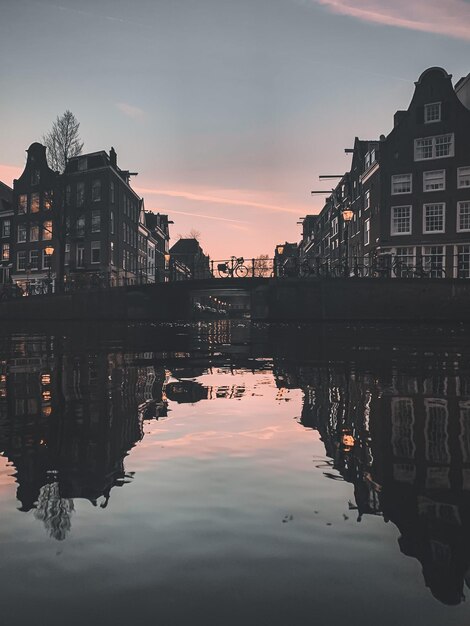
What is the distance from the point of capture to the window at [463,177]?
41281mm

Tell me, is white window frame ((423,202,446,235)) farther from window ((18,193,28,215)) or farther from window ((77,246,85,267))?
window ((18,193,28,215))

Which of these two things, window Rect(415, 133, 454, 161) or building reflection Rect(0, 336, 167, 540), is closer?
building reflection Rect(0, 336, 167, 540)

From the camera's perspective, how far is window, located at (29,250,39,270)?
61.0 meters

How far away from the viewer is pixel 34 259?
Result: 61.1 meters

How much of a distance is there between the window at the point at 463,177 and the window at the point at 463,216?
1.39 meters

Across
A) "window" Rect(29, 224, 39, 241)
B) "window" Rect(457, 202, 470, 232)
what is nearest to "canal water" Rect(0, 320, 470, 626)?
"window" Rect(457, 202, 470, 232)

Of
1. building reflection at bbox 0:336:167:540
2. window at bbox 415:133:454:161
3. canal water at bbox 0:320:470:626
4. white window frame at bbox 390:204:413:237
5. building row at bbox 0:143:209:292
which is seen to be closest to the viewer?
canal water at bbox 0:320:470:626

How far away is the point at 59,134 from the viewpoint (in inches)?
1672

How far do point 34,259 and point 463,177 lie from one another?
4244 centimetres

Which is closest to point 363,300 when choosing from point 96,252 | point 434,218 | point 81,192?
point 434,218

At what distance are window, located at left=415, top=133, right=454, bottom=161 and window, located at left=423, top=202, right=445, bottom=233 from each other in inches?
146

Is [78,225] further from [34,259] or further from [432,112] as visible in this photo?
[432,112]

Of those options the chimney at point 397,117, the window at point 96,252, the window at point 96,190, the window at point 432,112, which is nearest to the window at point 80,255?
the window at point 96,252

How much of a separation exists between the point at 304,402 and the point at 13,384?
11.6ft
